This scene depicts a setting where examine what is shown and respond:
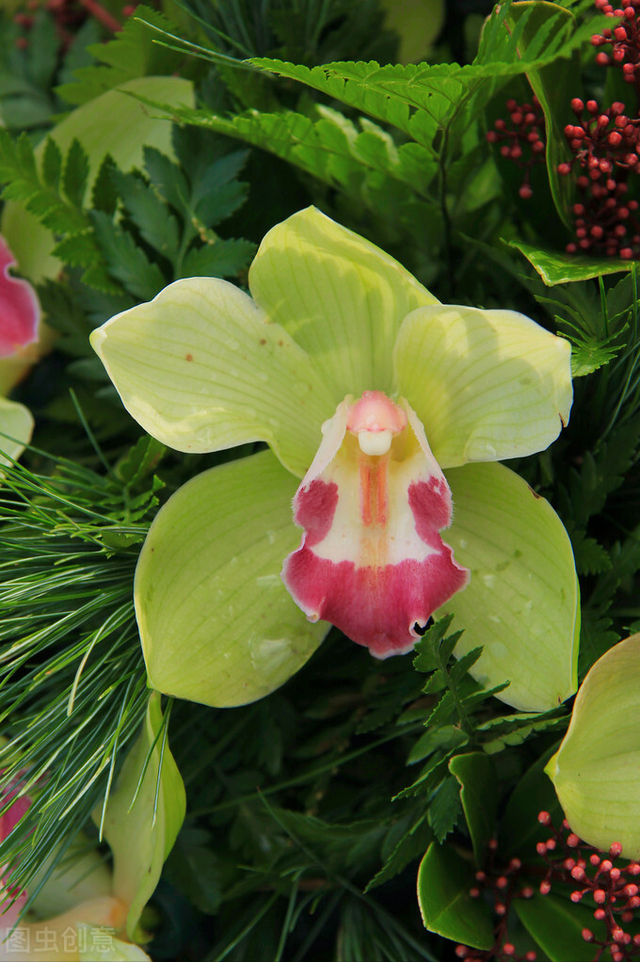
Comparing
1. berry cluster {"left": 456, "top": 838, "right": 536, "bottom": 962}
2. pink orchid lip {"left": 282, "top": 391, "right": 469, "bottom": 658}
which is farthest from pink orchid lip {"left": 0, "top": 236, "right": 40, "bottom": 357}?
berry cluster {"left": 456, "top": 838, "right": 536, "bottom": 962}

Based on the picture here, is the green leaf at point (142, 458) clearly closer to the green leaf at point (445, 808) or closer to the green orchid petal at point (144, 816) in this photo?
the green orchid petal at point (144, 816)

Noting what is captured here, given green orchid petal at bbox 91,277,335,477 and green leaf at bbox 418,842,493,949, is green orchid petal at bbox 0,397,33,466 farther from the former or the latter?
green leaf at bbox 418,842,493,949

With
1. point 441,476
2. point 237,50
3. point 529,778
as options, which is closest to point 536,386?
point 441,476

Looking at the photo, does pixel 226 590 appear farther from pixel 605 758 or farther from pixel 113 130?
pixel 113 130

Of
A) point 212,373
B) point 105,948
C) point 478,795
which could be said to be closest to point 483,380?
point 212,373

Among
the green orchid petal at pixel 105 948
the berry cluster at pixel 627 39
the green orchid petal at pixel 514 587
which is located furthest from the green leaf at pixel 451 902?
the berry cluster at pixel 627 39

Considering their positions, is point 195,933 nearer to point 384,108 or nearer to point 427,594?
point 427,594

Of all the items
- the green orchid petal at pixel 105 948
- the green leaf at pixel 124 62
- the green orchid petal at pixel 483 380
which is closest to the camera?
the green orchid petal at pixel 483 380
